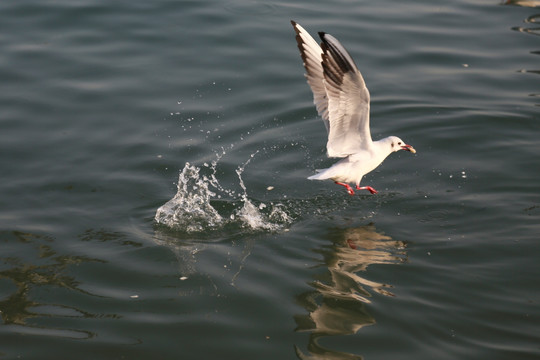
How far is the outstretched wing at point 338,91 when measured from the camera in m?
7.41

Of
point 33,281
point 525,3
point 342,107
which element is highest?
point 525,3

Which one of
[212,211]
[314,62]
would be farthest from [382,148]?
[212,211]

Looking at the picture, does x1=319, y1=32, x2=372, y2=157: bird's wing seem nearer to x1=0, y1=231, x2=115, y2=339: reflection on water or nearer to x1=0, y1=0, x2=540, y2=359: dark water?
x1=0, y1=0, x2=540, y2=359: dark water

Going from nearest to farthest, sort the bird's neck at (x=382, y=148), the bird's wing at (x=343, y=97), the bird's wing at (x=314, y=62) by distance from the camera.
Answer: the bird's wing at (x=343, y=97), the bird's wing at (x=314, y=62), the bird's neck at (x=382, y=148)

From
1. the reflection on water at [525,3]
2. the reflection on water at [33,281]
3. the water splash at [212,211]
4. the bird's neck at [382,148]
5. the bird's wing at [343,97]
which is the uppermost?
the reflection on water at [525,3]

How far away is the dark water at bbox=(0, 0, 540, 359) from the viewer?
21.1 ft

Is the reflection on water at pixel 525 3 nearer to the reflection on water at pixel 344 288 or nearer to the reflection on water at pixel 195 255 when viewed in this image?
the reflection on water at pixel 344 288

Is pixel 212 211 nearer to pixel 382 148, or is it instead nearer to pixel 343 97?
pixel 343 97

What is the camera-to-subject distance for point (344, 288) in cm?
698

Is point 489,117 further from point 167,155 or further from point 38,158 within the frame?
point 38,158

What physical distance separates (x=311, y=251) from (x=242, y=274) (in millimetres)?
826

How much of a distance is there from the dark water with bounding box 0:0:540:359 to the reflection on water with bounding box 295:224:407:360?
0.02 m

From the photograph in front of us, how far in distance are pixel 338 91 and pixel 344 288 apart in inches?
80.2

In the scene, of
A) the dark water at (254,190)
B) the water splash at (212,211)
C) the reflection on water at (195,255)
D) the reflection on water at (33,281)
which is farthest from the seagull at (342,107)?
the reflection on water at (33,281)
